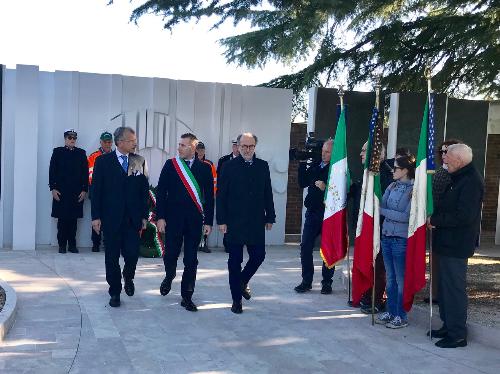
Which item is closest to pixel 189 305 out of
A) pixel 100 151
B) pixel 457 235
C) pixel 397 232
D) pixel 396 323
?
pixel 396 323

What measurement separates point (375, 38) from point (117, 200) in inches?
229

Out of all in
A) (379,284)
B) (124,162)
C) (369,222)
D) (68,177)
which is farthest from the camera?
(68,177)

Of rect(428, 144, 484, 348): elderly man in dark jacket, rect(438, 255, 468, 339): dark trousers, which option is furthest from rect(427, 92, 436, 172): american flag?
rect(438, 255, 468, 339): dark trousers

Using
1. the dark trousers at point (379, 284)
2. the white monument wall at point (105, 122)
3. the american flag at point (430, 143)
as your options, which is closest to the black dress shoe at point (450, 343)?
the dark trousers at point (379, 284)

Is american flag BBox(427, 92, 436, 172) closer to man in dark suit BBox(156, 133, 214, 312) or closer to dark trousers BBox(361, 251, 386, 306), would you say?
dark trousers BBox(361, 251, 386, 306)

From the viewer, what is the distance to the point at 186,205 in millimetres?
6918

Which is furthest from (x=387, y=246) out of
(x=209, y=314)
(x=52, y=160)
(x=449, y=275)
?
(x=52, y=160)

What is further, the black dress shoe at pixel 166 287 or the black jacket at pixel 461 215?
the black dress shoe at pixel 166 287

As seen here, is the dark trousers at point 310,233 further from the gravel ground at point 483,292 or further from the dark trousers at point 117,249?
the dark trousers at point 117,249

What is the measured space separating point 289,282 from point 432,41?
15.5ft

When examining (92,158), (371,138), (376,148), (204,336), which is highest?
(371,138)

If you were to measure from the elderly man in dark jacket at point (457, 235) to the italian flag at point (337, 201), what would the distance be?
134 centimetres

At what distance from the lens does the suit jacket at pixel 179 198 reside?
692cm

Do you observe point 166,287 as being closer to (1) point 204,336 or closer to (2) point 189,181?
(2) point 189,181
